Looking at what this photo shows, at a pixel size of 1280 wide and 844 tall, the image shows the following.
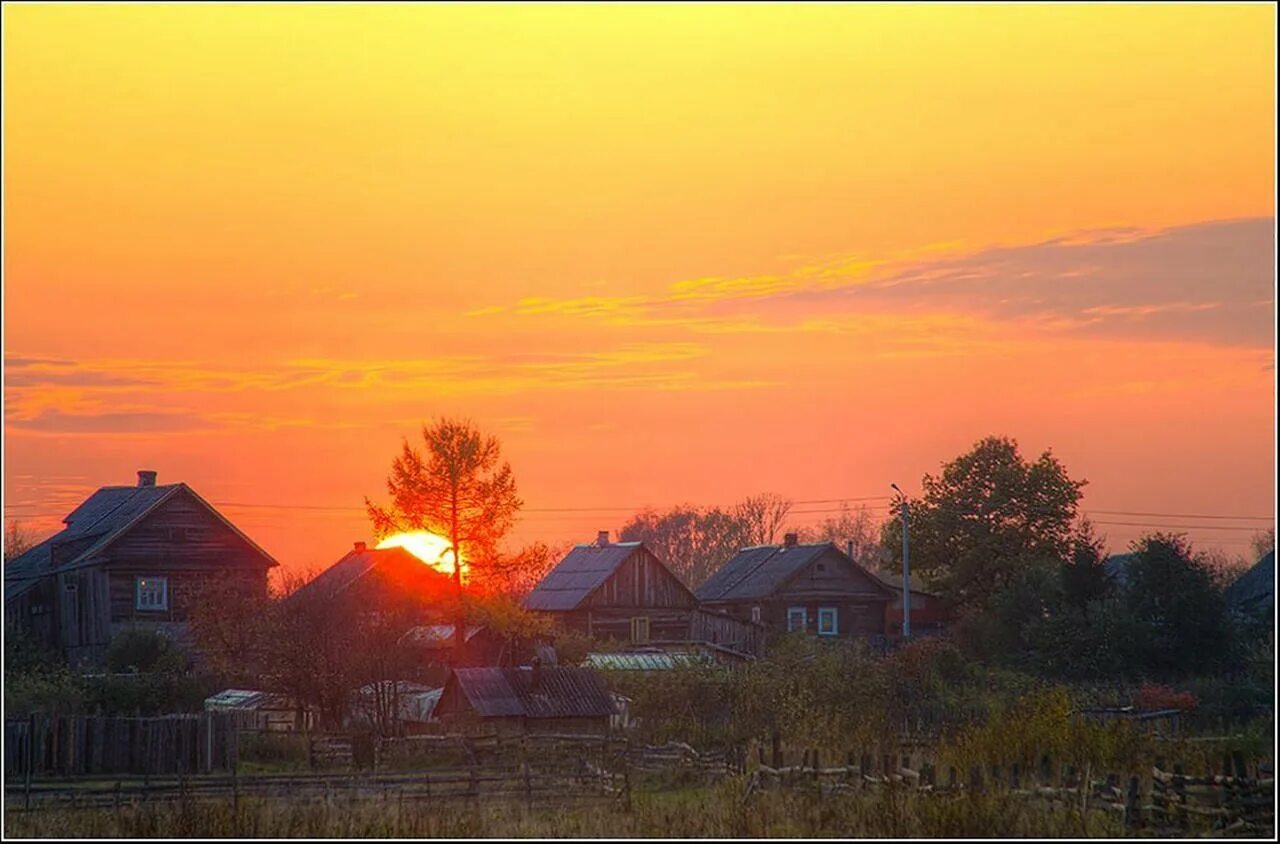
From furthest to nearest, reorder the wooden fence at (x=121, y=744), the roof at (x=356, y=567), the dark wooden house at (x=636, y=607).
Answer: the dark wooden house at (x=636, y=607) < the roof at (x=356, y=567) < the wooden fence at (x=121, y=744)

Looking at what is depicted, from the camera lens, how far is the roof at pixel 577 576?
74.9 meters

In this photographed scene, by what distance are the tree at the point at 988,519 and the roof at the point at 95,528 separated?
31.3 m

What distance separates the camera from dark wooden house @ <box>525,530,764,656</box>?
74500mm

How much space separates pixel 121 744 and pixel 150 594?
2077 centimetres

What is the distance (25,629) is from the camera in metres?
62.5

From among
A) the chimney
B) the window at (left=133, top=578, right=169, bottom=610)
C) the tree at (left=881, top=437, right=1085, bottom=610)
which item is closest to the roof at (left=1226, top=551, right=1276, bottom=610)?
the tree at (left=881, top=437, right=1085, bottom=610)

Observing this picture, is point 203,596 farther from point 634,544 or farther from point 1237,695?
point 1237,695

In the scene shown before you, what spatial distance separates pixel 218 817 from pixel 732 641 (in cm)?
4866

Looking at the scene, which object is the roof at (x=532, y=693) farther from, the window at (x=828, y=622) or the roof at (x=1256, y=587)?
the window at (x=828, y=622)

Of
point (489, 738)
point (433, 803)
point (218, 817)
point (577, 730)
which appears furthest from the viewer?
point (577, 730)

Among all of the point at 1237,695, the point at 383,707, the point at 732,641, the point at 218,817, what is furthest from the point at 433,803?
the point at 732,641

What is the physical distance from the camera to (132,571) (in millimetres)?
61094

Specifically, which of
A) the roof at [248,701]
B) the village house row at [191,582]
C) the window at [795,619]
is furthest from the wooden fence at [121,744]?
the window at [795,619]

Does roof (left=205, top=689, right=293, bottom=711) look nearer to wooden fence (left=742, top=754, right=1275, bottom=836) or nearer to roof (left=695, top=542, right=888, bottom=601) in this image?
wooden fence (left=742, top=754, right=1275, bottom=836)
